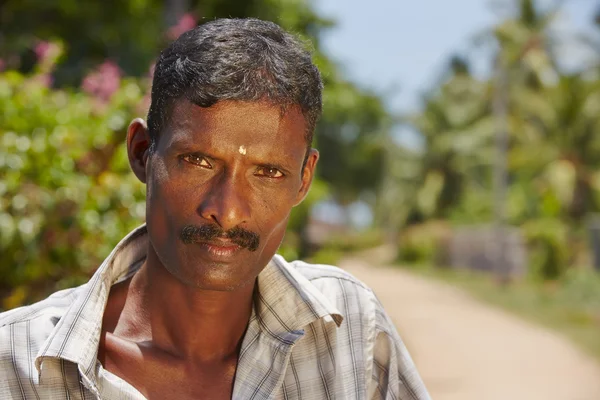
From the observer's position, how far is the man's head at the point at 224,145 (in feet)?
5.71

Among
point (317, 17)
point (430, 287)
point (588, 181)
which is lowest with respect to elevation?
point (430, 287)

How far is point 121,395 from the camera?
1718mm

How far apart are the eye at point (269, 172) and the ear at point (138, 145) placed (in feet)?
0.94

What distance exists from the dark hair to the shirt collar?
0.97ft

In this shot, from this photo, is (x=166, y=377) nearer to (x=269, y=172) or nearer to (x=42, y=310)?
(x=42, y=310)

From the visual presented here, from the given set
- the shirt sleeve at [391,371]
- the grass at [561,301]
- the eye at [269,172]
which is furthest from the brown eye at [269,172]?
the grass at [561,301]

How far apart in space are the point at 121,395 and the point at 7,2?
35.3ft

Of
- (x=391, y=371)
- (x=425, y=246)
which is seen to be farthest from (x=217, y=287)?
(x=425, y=246)

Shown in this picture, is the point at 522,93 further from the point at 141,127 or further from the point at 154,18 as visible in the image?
the point at 141,127

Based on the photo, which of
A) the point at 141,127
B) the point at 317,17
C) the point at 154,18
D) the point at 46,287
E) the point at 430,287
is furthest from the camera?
the point at 430,287

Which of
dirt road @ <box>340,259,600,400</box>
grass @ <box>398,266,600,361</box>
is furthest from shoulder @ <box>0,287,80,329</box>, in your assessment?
grass @ <box>398,266,600,361</box>

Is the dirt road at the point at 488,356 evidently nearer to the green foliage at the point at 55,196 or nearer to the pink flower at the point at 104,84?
the pink flower at the point at 104,84

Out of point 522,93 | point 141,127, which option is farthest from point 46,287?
point 522,93

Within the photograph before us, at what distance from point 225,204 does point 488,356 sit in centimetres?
1016
